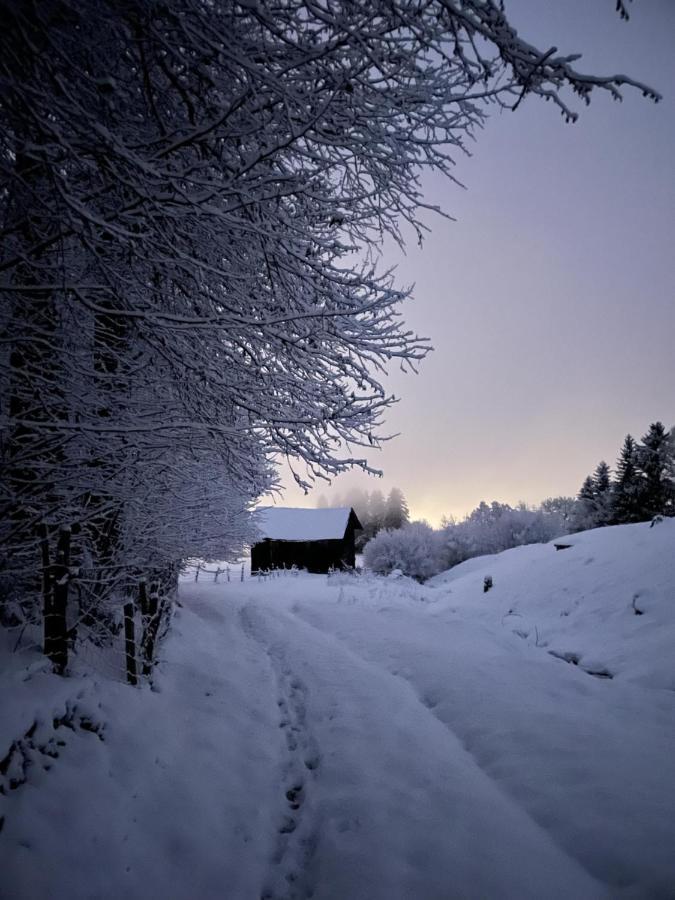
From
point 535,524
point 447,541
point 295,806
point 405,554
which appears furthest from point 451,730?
point 535,524

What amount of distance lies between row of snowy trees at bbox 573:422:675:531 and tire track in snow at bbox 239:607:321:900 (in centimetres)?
3141

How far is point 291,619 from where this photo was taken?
11.0 metres

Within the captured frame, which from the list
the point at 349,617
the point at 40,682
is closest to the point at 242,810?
the point at 40,682

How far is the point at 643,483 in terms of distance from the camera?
94.6ft

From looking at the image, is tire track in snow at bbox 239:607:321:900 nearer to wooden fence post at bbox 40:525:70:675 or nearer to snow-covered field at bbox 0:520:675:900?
snow-covered field at bbox 0:520:675:900

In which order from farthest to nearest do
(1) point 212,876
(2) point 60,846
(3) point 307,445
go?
(3) point 307,445 < (1) point 212,876 < (2) point 60,846

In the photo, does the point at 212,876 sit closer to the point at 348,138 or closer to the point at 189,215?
the point at 189,215

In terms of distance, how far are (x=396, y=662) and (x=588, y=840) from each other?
4.38m

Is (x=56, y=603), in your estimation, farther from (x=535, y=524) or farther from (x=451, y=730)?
(x=535, y=524)

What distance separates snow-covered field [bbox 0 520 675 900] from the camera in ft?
9.07

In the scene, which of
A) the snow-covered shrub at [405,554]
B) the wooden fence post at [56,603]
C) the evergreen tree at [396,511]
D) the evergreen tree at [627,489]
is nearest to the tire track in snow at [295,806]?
the wooden fence post at [56,603]

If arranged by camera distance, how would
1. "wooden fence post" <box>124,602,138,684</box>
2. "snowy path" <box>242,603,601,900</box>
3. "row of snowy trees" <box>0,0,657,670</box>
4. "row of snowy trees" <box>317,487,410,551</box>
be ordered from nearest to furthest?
"row of snowy trees" <box>0,0,657,670</box>
"snowy path" <box>242,603,601,900</box>
"wooden fence post" <box>124,602,138,684</box>
"row of snowy trees" <box>317,487,410,551</box>

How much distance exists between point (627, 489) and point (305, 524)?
24291 millimetres

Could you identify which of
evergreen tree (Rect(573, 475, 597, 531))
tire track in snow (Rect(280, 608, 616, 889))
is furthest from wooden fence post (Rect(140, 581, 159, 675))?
evergreen tree (Rect(573, 475, 597, 531))
